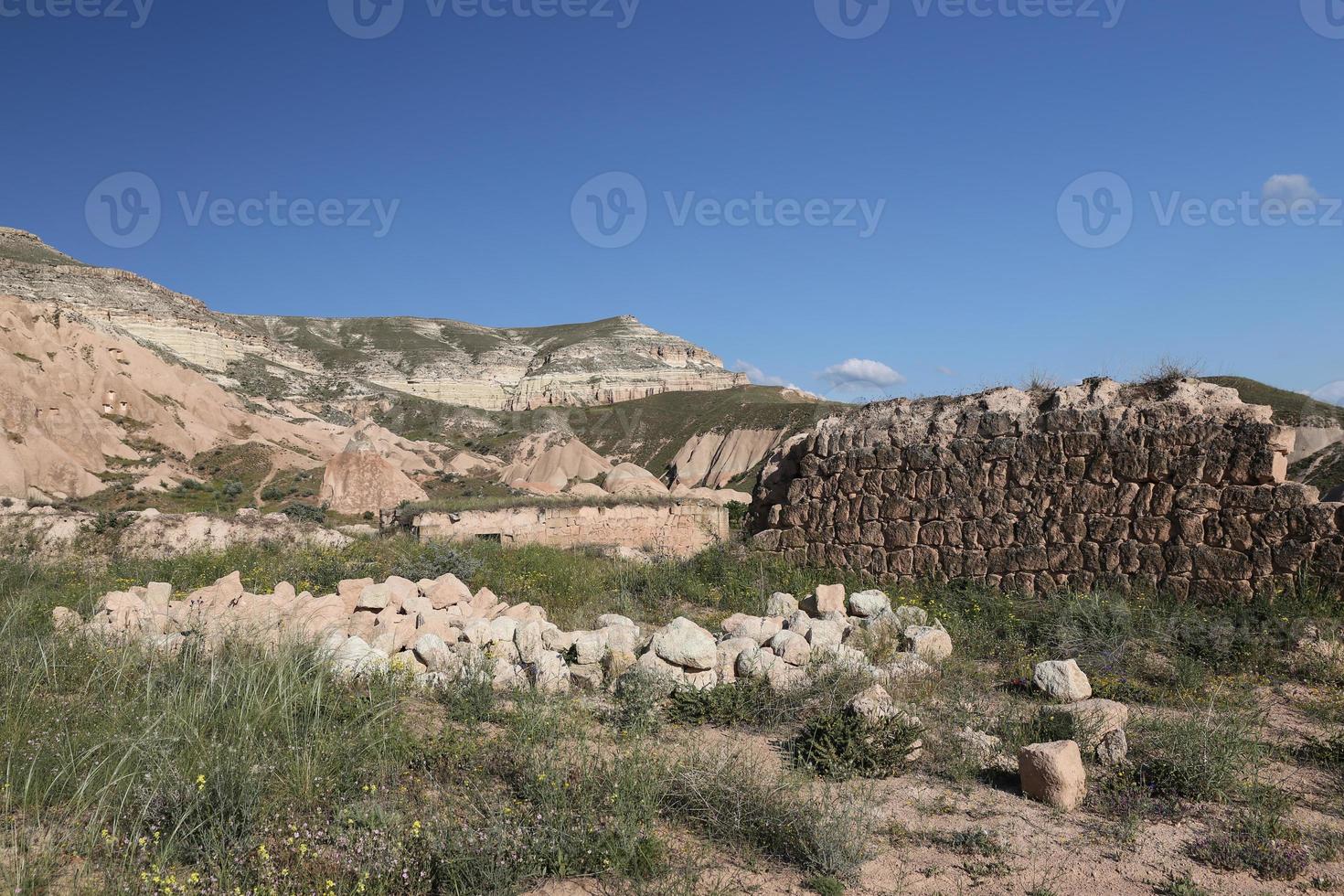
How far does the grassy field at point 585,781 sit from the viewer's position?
3.16 m

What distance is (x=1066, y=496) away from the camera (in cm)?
788

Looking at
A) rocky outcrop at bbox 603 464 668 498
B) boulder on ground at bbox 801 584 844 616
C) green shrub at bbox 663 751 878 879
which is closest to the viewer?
green shrub at bbox 663 751 878 879

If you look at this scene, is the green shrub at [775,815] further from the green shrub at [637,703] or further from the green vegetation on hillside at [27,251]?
the green vegetation on hillside at [27,251]

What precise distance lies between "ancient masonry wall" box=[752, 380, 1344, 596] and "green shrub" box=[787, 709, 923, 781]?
13.8ft

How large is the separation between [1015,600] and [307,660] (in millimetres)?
6362

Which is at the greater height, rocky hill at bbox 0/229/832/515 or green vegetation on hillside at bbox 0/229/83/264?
green vegetation on hillside at bbox 0/229/83/264

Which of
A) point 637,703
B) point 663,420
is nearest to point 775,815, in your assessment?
point 637,703

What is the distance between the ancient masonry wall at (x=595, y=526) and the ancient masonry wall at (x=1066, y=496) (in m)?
5.86

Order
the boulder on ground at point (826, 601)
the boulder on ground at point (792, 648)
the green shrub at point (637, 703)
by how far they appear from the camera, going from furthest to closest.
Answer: the boulder on ground at point (826, 601), the boulder on ground at point (792, 648), the green shrub at point (637, 703)

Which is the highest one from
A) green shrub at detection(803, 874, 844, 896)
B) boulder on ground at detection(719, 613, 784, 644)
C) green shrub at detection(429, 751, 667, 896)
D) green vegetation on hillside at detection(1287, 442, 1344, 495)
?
green vegetation on hillside at detection(1287, 442, 1344, 495)

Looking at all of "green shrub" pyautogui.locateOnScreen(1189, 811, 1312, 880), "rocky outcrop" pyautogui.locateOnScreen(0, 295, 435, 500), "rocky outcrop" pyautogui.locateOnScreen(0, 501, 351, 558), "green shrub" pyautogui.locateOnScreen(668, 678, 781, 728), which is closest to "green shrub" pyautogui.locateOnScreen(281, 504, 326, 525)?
"rocky outcrop" pyautogui.locateOnScreen(0, 295, 435, 500)

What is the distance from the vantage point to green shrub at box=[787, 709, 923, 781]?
425 cm

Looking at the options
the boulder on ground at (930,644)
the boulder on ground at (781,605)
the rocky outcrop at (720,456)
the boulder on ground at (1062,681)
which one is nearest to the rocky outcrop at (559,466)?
the rocky outcrop at (720,456)

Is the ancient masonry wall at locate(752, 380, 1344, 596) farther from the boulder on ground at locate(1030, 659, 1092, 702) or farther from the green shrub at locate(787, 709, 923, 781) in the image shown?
the green shrub at locate(787, 709, 923, 781)
